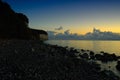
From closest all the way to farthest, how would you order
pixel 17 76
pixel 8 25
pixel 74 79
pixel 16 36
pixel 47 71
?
pixel 17 76 → pixel 74 79 → pixel 47 71 → pixel 8 25 → pixel 16 36

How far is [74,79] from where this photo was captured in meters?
15.0

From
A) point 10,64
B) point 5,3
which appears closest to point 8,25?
point 5,3

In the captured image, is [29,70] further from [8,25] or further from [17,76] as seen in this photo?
[8,25]

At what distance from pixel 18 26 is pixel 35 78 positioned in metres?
78.0

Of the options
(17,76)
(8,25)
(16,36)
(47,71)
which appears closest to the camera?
(17,76)

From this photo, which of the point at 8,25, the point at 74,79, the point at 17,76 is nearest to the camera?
the point at 17,76

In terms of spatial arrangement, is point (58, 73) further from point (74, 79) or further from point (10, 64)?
point (10, 64)

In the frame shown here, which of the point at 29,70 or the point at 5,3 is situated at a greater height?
the point at 5,3

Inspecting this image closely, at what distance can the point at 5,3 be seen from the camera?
8850 cm

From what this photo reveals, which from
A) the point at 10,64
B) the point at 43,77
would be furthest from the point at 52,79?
the point at 10,64

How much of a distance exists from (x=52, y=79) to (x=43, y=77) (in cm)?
70

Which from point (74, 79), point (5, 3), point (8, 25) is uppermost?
point (5, 3)

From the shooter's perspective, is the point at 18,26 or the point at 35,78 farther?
the point at 18,26

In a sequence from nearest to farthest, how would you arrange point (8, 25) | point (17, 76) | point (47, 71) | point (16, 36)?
point (17, 76) → point (47, 71) → point (8, 25) → point (16, 36)
